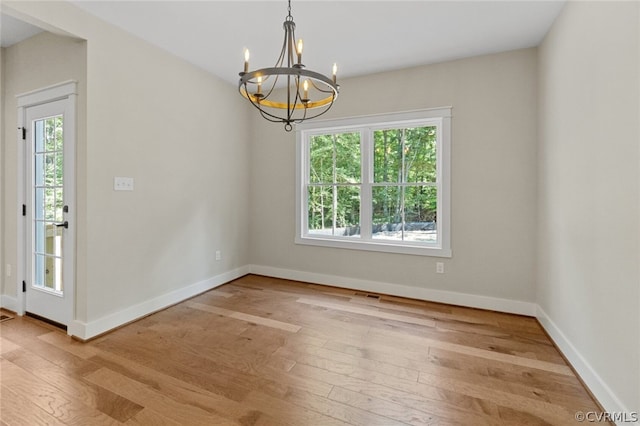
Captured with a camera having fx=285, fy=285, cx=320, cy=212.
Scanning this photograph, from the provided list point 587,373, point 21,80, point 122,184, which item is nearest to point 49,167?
Answer: point 122,184

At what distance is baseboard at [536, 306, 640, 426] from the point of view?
1.57 metres

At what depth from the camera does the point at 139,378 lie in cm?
193

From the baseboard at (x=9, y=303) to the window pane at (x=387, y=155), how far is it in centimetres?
419

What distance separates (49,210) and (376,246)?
3.48 metres

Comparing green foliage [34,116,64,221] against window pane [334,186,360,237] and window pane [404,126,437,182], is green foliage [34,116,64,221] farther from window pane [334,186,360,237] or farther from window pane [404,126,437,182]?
window pane [404,126,437,182]

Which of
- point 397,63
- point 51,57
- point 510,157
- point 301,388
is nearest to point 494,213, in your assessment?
point 510,157

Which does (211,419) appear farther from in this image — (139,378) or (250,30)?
(250,30)

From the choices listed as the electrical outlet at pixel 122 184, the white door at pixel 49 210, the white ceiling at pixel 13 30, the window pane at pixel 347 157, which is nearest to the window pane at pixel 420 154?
the window pane at pixel 347 157

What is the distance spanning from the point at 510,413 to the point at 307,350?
1.36 m

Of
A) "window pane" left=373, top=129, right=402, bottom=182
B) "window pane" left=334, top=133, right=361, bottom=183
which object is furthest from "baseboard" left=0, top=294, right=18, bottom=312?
"window pane" left=373, top=129, right=402, bottom=182

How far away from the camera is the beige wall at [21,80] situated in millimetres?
2436

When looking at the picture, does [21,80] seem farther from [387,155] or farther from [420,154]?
[420,154]

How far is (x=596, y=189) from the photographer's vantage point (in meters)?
1.77

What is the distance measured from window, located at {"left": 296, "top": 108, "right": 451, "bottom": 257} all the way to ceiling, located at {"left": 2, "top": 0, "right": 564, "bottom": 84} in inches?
29.2
